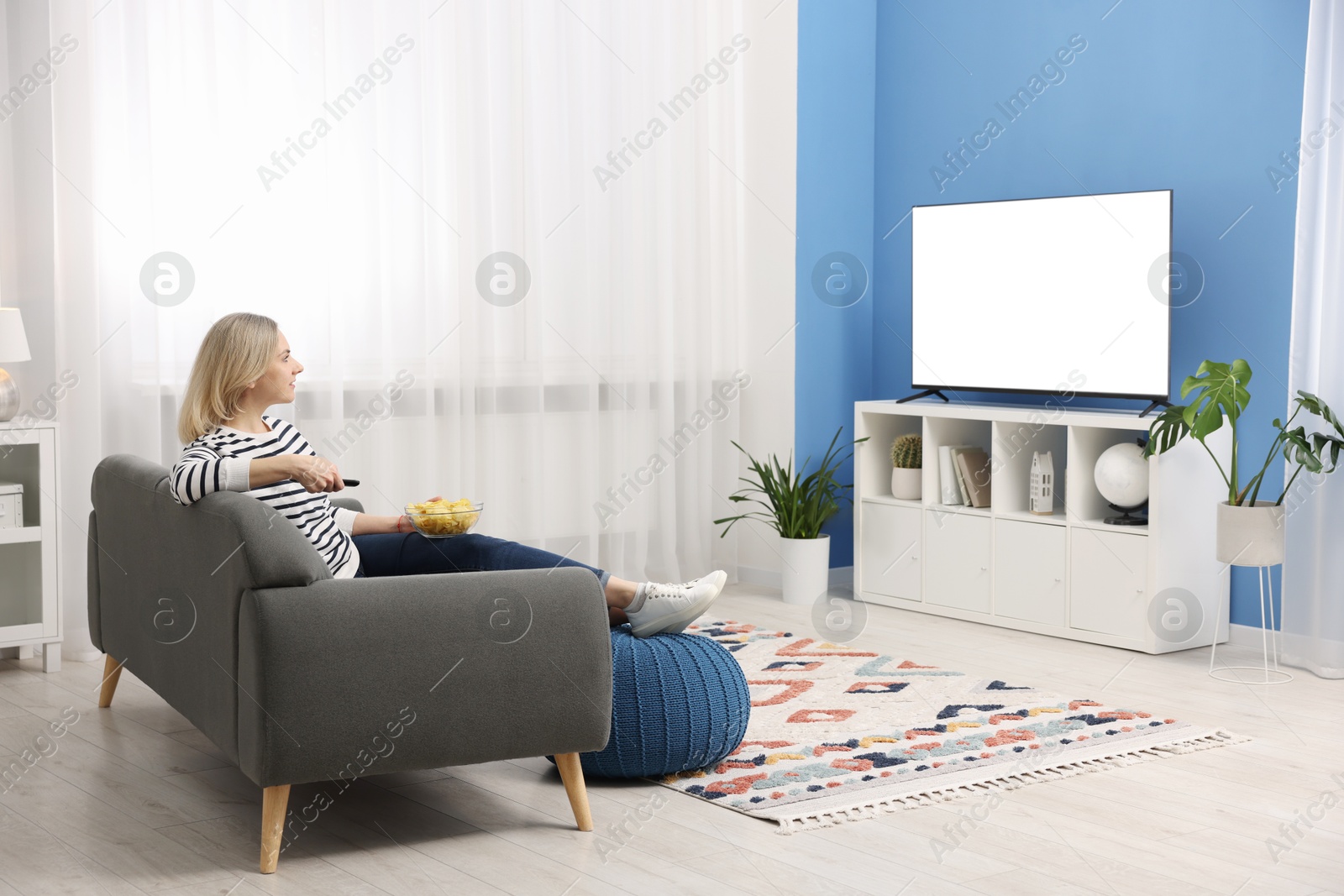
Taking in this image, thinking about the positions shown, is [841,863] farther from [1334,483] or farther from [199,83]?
[199,83]

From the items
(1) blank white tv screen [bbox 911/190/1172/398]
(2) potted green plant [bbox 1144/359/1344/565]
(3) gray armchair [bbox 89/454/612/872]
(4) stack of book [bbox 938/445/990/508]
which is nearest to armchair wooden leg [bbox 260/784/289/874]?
(3) gray armchair [bbox 89/454/612/872]

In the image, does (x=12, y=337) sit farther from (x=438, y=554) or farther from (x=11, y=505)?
(x=438, y=554)

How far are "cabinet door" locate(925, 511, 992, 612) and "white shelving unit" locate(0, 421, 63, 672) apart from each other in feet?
9.88

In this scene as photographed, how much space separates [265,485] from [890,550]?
300 cm

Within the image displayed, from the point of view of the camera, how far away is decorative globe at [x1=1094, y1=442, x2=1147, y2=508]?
4.49m

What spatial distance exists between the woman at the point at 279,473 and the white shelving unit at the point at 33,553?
130 cm

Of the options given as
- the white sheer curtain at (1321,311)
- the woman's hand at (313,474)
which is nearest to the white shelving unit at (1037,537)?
the white sheer curtain at (1321,311)

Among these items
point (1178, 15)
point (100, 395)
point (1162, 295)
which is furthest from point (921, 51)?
point (100, 395)

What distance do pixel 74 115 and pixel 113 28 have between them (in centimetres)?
31

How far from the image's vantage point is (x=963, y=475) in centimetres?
508

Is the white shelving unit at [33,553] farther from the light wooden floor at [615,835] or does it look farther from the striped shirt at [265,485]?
the striped shirt at [265,485]

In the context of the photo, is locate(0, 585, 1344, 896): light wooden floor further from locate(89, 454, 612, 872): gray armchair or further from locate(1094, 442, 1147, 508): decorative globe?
locate(1094, 442, 1147, 508): decorative globe

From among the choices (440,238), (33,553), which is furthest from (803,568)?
(33,553)

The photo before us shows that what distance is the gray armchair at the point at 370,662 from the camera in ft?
8.32
